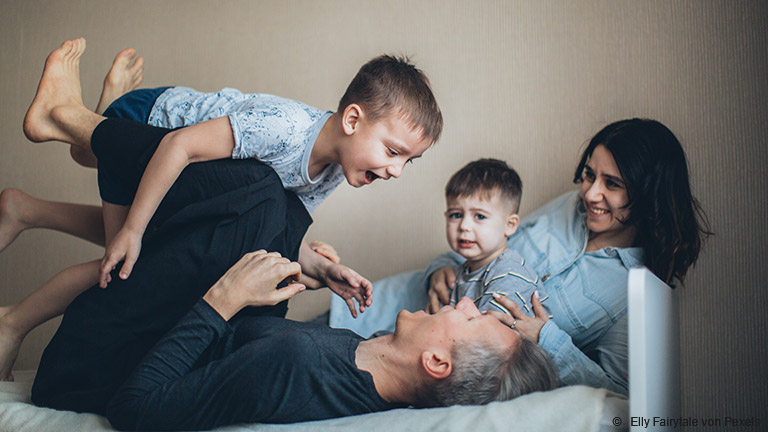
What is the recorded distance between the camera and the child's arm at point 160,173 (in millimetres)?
1085

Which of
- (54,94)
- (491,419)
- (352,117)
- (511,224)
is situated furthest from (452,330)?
(54,94)

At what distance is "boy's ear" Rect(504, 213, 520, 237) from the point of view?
60.5 inches

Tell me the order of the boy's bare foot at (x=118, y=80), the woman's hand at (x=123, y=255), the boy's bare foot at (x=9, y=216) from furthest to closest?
the boy's bare foot at (x=118, y=80) → the boy's bare foot at (x=9, y=216) → the woman's hand at (x=123, y=255)

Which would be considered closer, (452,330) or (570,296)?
(452,330)

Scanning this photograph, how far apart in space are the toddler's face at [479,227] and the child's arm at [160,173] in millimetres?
625

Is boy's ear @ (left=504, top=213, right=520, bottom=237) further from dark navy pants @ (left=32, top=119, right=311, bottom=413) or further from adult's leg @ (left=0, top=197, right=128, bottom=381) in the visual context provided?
adult's leg @ (left=0, top=197, right=128, bottom=381)

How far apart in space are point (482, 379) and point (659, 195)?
720 mm

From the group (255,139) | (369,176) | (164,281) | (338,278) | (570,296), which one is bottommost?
(570,296)

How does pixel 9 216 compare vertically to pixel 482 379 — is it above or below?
above

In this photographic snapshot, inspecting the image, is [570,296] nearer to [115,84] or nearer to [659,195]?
[659,195]

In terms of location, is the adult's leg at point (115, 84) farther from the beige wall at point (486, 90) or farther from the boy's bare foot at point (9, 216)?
the beige wall at point (486, 90)

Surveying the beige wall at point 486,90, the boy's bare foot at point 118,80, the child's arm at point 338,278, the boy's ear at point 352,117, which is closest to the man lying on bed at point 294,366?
the child's arm at point 338,278

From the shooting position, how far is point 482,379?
98 centimetres

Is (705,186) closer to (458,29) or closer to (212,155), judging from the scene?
(458,29)
